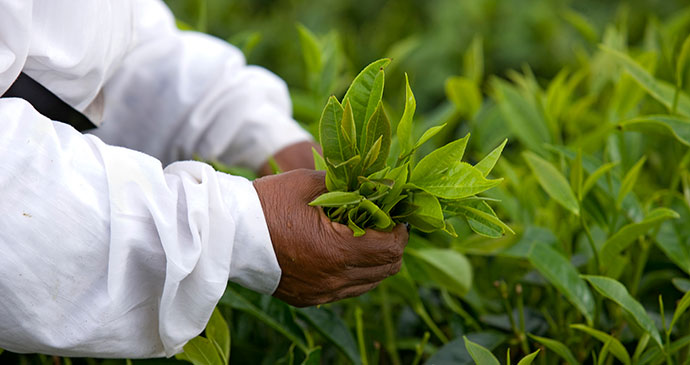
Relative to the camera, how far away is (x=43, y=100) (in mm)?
831

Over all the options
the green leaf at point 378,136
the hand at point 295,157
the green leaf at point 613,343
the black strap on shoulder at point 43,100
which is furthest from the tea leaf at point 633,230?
the black strap on shoulder at point 43,100

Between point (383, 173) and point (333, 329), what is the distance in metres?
0.32

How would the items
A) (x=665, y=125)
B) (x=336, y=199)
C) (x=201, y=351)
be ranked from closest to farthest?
(x=336, y=199)
(x=201, y=351)
(x=665, y=125)

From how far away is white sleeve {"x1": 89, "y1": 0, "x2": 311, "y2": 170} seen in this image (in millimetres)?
1122

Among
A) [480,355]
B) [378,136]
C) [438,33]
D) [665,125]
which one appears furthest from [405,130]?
[438,33]

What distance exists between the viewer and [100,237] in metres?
0.69

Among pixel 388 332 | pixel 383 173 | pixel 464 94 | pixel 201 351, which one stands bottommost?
pixel 388 332

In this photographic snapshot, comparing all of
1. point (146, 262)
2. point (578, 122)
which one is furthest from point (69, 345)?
point (578, 122)

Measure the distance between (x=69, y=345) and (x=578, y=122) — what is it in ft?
3.03

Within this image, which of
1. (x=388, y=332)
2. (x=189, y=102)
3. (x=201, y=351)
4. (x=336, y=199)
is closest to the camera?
(x=336, y=199)

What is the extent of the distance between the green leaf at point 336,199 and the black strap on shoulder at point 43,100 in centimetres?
34

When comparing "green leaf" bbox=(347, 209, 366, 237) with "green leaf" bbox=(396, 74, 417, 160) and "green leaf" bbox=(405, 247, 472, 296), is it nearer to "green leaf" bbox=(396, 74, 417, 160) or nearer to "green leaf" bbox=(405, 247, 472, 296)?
"green leaf" bbox=(396, 74, 417, 160)

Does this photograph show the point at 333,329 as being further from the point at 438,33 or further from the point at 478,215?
the point at 438,33

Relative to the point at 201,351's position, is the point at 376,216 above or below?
above
